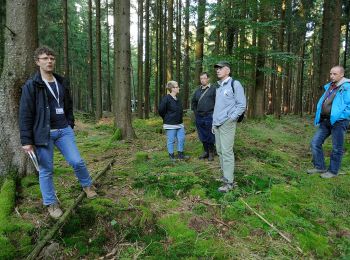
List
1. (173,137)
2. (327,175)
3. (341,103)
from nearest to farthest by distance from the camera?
(341,103), (327,175), (173,137)

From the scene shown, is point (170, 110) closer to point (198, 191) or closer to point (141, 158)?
point (141, 158)

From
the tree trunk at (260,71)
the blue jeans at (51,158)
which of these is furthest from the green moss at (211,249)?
the tree trunk at (260,71)

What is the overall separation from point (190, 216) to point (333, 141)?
3618 millimetres

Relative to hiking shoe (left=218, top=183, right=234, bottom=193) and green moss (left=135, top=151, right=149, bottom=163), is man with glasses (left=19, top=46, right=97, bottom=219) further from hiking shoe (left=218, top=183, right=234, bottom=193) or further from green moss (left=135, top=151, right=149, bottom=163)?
green moss (left=135, top=151, right=149, bottom=163)

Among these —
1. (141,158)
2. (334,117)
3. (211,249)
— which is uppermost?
(334,117)

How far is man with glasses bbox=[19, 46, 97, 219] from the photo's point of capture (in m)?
4.09

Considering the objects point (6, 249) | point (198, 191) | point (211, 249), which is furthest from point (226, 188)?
point (6, 249)

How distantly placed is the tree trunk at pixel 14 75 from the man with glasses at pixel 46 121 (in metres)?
1.08

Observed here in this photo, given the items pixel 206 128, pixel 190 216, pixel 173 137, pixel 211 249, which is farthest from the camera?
pixel 173 137

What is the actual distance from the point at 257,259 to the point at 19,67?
4716mm

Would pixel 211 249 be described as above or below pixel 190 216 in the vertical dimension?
below

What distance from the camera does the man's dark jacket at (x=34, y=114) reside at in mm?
4059

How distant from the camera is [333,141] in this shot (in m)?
6.19

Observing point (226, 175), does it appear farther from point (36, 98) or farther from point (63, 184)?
point (36, 98)
